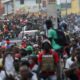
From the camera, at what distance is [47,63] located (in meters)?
11.2

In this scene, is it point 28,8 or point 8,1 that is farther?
point 8,1

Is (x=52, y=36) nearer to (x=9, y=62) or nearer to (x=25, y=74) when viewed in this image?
(x=9, y=62)

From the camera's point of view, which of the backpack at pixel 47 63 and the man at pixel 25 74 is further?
the backpack at pixel 47 63

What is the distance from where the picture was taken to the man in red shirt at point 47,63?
11031mm

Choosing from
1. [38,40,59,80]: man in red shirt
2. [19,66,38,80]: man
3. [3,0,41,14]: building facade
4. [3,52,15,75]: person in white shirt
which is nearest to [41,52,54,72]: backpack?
[38,40,59,80]: man in red shirt

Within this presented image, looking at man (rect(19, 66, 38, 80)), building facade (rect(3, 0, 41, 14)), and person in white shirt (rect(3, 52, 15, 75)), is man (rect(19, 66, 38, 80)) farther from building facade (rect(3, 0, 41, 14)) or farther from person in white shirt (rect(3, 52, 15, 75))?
building facade (rect(3, 0, 41, 14))

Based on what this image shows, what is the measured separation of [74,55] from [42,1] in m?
74.8

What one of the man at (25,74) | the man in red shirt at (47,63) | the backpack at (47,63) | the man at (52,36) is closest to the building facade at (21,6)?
the man at (52,36)

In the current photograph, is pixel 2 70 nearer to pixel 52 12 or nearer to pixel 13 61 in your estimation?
pixel 13 61

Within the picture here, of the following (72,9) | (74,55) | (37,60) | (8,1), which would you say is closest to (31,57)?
(37,60)

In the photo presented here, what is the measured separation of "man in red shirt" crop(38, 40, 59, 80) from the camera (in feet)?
36.2

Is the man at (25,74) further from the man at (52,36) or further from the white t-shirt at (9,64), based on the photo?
the man at (52,36)

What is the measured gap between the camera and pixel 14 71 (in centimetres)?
1217

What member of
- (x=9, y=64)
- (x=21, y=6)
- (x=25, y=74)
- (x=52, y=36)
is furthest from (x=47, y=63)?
(x=21, y=6)
